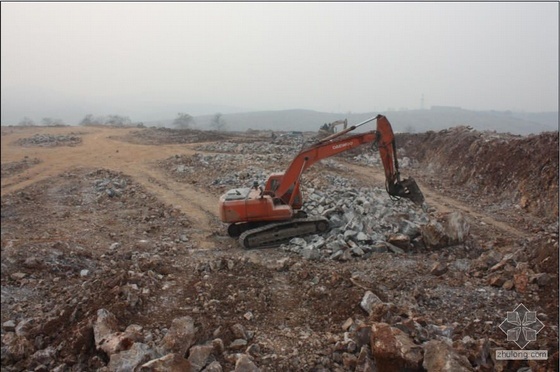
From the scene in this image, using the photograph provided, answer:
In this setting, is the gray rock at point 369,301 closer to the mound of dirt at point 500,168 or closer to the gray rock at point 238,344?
the gray rock at point 238,344

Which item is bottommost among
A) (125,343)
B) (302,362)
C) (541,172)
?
(302,362)

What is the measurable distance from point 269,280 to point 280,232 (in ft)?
7.19

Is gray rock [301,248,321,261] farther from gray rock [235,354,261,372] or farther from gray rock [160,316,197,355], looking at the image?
gray rock [235,354,261,372]

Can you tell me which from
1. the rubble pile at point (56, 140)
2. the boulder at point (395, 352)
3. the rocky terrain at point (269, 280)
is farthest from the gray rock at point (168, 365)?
the rubble pile at point (56, 140)

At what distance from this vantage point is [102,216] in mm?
11102

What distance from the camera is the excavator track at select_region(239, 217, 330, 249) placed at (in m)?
8.95

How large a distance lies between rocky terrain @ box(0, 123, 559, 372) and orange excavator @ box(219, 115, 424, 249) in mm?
377

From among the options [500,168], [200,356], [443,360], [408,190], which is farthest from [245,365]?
[500,168]

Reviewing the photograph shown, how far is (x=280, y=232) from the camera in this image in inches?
361

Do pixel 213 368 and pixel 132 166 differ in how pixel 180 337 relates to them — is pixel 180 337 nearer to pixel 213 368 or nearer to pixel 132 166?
pixel 213 368

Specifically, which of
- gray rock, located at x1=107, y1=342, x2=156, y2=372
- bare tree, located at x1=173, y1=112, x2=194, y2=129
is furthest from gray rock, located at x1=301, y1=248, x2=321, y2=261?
bare tree, located at x1=173, y1=112, x2=194, y2=129

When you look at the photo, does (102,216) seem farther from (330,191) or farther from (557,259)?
(557,259)

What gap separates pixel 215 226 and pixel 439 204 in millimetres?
7963

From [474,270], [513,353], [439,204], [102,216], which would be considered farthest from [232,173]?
[513,353]
